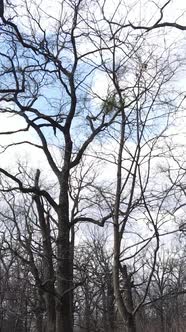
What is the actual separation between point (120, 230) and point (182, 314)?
166 feet

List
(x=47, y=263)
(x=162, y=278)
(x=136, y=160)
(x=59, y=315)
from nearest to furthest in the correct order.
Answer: (x=136, y=160)
(x=59, y=315)
(x=47, y=263)
(x=162, y=278)

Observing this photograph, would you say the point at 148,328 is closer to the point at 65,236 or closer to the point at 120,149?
the point at 65,236

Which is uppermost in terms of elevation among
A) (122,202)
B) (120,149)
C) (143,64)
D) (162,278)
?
(162,278)

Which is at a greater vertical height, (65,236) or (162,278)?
(162,278)

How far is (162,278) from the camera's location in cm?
4916

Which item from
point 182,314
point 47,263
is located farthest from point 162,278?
point 47,263

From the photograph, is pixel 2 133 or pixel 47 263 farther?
pixel 47 263

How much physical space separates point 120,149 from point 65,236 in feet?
19.0

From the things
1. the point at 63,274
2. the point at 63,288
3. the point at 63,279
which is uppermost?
the point at 63,274

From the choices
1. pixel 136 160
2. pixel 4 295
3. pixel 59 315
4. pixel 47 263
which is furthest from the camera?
pixel 4 295

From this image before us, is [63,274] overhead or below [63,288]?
overhead

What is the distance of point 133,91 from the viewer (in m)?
8.74

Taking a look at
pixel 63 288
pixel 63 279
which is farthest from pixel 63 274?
pixel 63 288

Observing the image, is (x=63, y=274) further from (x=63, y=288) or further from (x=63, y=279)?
(x=63, y=288)
